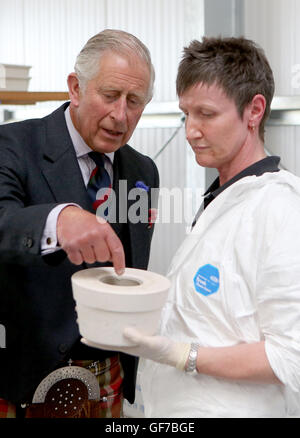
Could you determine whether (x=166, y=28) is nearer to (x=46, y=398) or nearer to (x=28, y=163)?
(x=28, y=163)

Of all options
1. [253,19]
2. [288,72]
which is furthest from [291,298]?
[253,19]

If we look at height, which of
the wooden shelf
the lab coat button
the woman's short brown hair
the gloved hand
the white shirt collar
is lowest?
the gloved hand

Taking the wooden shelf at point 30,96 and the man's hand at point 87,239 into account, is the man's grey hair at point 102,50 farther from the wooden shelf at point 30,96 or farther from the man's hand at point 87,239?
the wooden shelf at point 30,96

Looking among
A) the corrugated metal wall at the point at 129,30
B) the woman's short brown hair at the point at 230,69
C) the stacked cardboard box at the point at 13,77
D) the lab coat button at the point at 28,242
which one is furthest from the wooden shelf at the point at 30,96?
the lab coat button at the point at 28,242

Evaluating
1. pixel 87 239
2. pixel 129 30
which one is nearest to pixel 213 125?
pixel 87 239

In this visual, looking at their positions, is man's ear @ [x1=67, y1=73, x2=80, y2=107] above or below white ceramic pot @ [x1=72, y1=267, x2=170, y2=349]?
above

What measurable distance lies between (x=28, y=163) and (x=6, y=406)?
657 mm

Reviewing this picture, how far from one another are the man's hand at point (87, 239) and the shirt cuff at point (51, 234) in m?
0.02

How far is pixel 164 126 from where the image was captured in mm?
3807

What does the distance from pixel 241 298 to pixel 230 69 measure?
1.72ft

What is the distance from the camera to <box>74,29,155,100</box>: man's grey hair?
1.54 meters

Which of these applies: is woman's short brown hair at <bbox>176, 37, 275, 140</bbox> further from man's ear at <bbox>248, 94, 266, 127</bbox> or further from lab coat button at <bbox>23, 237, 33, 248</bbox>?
lab coat button at <bbox>23, 237, 33, 248</bbox>

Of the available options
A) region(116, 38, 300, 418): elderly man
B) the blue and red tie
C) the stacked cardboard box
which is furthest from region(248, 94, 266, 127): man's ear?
the stacked cardboard box

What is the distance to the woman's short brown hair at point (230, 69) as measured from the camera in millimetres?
1342
